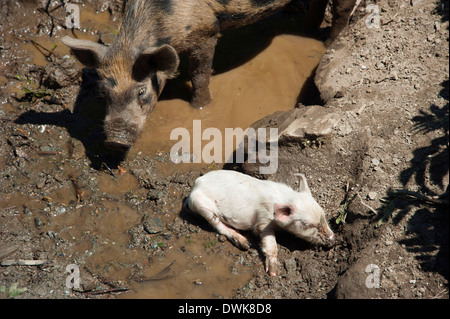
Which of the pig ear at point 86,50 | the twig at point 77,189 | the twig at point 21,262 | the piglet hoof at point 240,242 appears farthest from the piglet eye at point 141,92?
the twig at point 21,262

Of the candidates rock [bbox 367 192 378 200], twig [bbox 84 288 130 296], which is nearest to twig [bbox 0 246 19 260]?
twig [bbox 84 288 130 296]

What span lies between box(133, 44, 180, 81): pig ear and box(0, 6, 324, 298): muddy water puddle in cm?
73

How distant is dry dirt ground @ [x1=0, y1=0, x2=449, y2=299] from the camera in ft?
13.6

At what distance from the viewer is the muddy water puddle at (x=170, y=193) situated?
4.52m

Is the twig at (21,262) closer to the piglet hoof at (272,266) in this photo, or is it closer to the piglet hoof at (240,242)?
the piglet hoof at (240,242)

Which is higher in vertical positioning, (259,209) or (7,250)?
(259,209)

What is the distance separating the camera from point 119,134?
5539mm

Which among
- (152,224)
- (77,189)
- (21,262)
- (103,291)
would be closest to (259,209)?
(152,224)

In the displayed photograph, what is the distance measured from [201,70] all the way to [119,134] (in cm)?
155

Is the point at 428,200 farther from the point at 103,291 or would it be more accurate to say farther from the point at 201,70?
the point at 201,70

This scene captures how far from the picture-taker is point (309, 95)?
6.41 m
